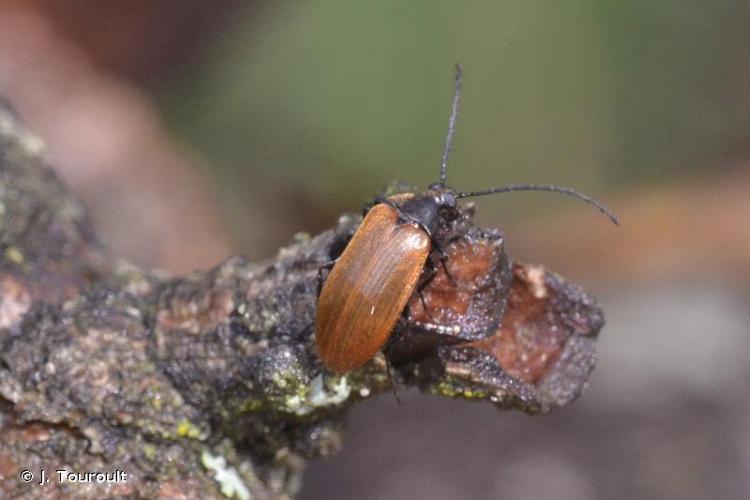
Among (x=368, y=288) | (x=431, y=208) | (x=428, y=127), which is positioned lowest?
(x=368, y=288)

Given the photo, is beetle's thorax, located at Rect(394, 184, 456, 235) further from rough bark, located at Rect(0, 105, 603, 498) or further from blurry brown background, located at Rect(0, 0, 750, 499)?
blurry brown background, located at Rect(0, 0, 750, 499)

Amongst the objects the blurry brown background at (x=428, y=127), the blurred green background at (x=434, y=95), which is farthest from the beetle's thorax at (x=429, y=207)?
the blurred green background at (x=434, y=95)

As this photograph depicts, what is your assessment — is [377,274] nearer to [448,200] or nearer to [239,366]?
[448,200]

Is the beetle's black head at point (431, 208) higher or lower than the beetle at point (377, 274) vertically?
higher

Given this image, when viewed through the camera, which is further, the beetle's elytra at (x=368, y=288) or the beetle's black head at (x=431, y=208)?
the beetle's black head at (x=431, y=208)

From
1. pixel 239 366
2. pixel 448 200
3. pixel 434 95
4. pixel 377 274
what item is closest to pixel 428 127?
pixel 434 95

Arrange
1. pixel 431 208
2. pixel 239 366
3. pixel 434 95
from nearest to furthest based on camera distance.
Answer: pixel 239 366 → pixel 431 208 → pixel 434 95

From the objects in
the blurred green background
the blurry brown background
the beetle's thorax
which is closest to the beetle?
the beetle's thorax

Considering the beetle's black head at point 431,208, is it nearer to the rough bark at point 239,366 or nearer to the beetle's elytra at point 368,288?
the beetle's elytra at point 368,288
